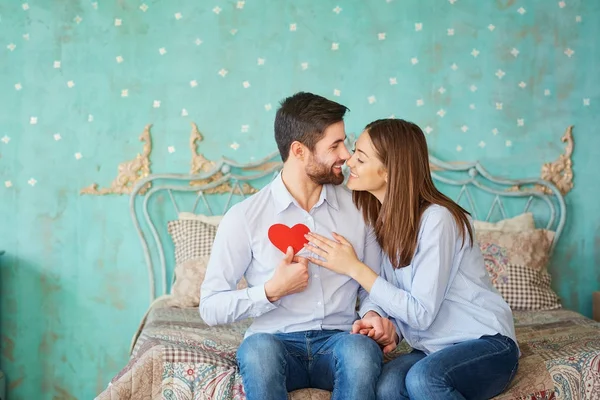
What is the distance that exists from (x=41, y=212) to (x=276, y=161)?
1.14 m

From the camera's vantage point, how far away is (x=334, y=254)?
206 cm

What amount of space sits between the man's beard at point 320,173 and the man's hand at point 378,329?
1.46 feet

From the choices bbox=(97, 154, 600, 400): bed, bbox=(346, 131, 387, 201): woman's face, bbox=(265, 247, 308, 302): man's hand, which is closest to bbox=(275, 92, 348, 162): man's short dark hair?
bbox=(346, 131, 387, 201): woman's face

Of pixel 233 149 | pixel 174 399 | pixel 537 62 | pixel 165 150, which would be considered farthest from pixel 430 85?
pixel 174 399

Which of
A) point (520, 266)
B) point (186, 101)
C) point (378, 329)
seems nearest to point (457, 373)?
point (378, 329)

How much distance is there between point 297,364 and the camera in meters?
2.01

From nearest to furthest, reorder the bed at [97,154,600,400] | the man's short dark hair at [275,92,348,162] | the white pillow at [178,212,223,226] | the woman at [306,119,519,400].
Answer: the woman at [306,119,519,400], the bed at [97,154,600,400], the man's short dark hair at [275,92,348,162], the white pillow at [178,212,223,226]

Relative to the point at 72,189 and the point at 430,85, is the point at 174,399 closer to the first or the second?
the point at 72,189

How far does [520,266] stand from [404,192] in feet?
4.49

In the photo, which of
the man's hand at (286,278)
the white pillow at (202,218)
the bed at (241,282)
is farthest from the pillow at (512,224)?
the man's hand at (286,278)

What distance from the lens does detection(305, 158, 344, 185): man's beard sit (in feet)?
7.26

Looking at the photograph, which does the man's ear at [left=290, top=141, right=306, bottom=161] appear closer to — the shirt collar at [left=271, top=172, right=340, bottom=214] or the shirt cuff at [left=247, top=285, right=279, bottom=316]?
the shirt collar at [left=271, top=172, right=340, bottom=214]

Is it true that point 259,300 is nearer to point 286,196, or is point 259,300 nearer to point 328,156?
point 286,196

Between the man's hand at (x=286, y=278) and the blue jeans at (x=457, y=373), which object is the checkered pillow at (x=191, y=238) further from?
the blue jeans at (x=457, y=373)
